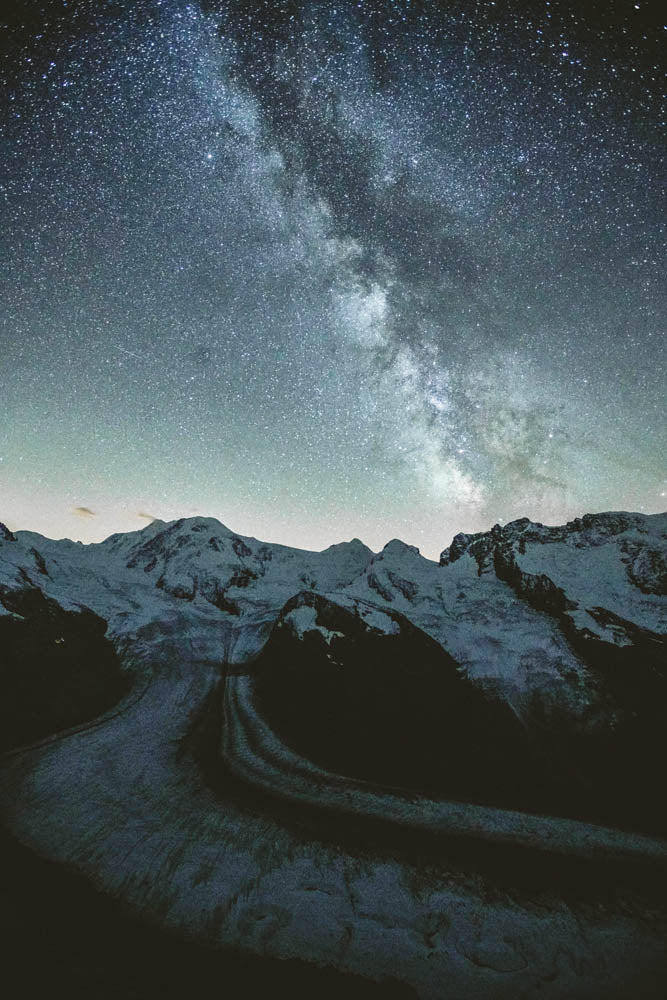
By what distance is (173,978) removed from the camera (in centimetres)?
979

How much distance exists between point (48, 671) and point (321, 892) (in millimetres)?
24998

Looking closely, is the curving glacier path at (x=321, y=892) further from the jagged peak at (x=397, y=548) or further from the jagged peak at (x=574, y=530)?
the jagged peak at (x=397, y=548)

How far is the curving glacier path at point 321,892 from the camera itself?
11.2 metres

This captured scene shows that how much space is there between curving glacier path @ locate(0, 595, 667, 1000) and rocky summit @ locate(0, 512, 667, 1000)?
0.08 meters

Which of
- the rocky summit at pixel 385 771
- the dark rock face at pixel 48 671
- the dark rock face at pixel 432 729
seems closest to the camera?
the rocky summit at pixel 385 771

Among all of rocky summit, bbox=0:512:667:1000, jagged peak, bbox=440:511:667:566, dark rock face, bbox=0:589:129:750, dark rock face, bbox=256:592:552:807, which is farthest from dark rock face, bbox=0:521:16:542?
jagged peak, bbox=440:511:667:566

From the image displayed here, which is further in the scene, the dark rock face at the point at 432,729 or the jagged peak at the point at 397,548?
the jagged peak at the point at 397,548

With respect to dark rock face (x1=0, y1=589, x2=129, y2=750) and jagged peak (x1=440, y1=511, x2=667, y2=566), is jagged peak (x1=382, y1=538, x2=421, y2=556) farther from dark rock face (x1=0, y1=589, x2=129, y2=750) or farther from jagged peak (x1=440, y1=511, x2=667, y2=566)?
dark rock face (x1=0, y1=589, x2=129, y2=750)

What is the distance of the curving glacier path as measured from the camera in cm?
1116

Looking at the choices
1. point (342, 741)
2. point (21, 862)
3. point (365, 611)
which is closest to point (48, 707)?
point (21, 862)

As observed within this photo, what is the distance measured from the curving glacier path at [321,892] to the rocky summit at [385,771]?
8 centimetres

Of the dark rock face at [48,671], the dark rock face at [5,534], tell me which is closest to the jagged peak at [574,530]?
the dark rock face at [48,671]

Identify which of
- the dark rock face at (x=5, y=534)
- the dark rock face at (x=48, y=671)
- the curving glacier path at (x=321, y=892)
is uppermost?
the dark rock face at (x=5, y=534)

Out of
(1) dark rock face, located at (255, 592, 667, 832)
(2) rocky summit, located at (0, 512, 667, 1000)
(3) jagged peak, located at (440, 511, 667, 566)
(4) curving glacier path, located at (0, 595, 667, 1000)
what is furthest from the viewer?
(3) jagged peak, located at (440, 511, 667, 566)
